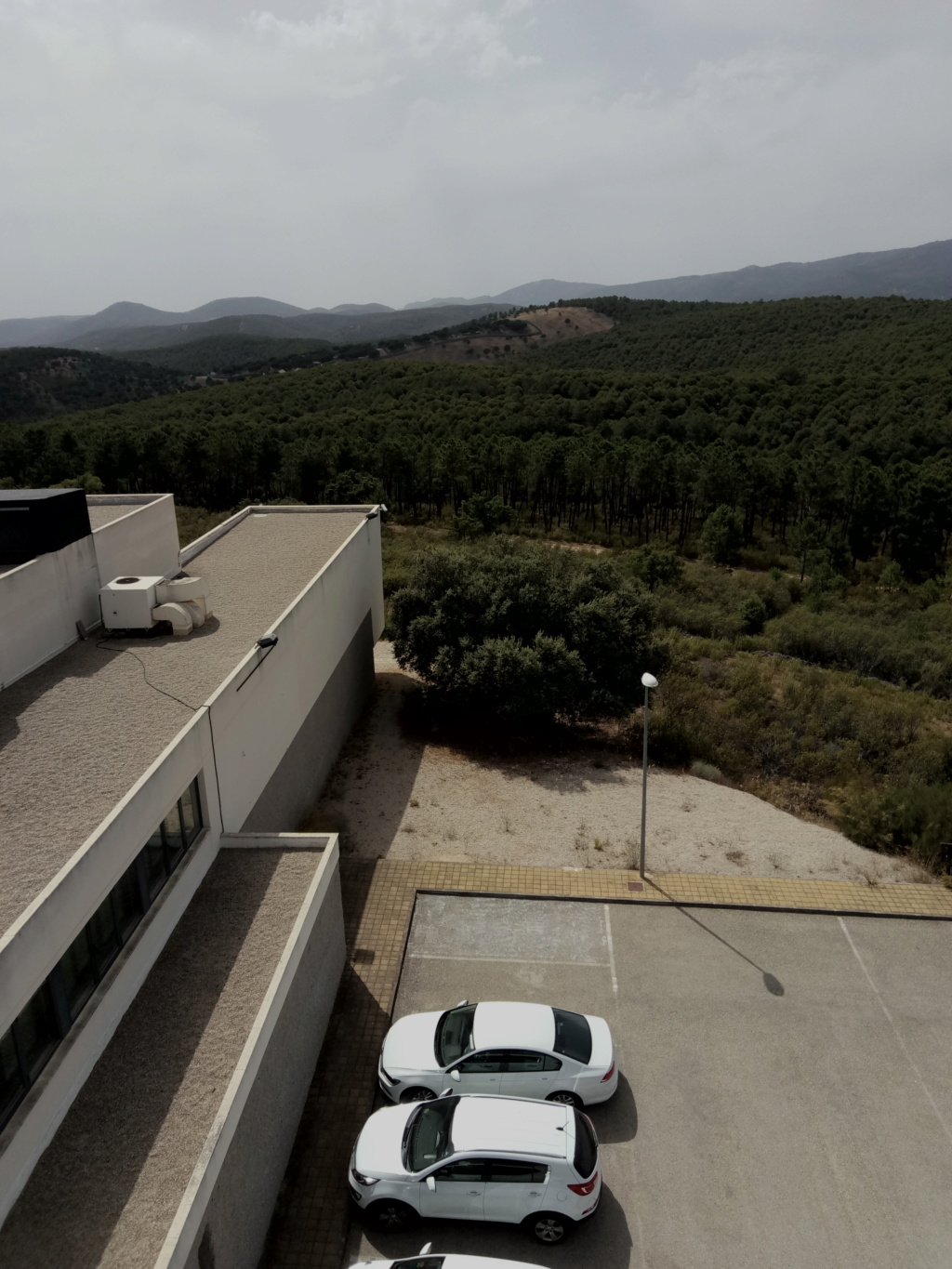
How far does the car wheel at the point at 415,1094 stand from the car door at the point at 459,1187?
54.2 inches

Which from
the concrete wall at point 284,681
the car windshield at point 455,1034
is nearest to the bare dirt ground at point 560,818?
the concrete wall at point 284,681

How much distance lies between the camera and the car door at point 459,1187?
7867mm

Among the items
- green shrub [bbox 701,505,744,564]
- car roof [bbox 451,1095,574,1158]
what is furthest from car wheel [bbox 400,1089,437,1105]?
green shrub [bbox 701,505,744,564]

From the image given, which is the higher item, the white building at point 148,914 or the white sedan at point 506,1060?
the white building at point 148,914

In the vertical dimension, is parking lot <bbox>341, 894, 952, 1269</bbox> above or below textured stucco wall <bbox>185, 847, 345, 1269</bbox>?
below

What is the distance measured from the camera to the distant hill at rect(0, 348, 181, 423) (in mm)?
97125

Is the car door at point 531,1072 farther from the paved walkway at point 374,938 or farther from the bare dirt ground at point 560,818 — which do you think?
the bare dirt ground at point 560,818

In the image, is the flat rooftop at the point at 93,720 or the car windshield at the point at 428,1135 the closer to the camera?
the flat rooftop at the point at 93,720

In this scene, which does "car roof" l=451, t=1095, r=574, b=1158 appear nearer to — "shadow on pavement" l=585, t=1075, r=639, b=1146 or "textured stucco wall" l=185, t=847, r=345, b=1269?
"shadow on pavement" l=585, t=1075, r=639, b=1146

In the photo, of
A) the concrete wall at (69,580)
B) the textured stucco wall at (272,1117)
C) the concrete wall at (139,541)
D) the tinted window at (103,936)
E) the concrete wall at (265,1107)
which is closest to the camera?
the concrete wall at (265,1107)

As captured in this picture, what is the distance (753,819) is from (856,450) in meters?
40.1

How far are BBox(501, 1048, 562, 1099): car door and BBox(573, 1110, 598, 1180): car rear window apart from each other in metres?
0.73

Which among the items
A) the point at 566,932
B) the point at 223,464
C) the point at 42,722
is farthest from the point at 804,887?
the point at 223,464

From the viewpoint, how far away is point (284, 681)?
43.9ft
